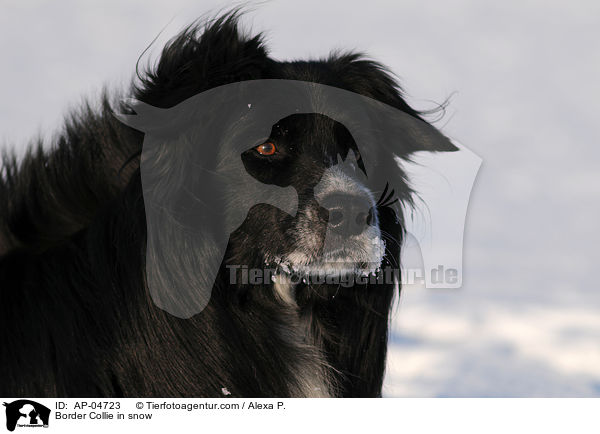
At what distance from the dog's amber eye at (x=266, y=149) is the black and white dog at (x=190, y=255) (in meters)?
0.01

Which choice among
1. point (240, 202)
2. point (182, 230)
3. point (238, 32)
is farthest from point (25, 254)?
point (238, 32)

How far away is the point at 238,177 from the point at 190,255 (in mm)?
619

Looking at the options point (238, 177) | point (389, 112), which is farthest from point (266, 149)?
point (389, 112)

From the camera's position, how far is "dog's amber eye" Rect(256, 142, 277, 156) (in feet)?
17.3

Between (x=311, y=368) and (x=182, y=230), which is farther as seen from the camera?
(x=311, y=368)

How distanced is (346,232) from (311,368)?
112 cm

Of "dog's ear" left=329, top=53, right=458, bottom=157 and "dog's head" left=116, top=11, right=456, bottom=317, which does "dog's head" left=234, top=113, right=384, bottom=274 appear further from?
"dog's ear" left=329, top=53, right=458, bottom=157

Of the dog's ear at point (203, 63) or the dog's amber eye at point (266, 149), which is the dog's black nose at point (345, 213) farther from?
the dog's ear at point (203, 63)

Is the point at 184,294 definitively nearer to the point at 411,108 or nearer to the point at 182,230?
the point at 182,230

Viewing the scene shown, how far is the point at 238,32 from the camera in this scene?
5445 mm

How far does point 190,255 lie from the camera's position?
508 centimetres
